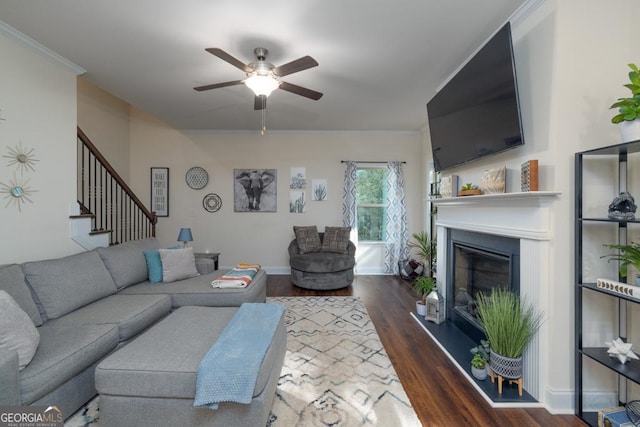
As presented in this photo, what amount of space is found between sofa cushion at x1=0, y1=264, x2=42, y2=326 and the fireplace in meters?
3.47

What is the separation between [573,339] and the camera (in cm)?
175

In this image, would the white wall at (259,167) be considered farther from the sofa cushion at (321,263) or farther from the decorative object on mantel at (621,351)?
the decorative object on mantel at (621,351)

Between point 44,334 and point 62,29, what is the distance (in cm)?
245

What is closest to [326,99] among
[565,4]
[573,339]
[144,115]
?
[565,4]

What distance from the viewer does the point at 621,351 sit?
157 cm

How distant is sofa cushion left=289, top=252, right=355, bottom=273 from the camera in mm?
4246

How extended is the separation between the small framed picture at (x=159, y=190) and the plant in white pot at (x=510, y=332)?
550 centimetres

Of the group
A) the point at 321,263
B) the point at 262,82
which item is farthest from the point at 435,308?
the point at 262,82

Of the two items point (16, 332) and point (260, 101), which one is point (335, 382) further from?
point (260, 101)

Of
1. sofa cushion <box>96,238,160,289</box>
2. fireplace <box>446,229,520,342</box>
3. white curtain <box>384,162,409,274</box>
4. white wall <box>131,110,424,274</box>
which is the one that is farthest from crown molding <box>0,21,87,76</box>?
white curtain <box>384,162,409,274</box>

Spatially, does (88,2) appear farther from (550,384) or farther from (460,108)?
(550,384)

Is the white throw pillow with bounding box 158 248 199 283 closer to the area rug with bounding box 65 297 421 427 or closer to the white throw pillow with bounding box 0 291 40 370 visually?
the area rug with bounding box 65 297 421 427

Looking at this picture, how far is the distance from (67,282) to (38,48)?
2.23 metres

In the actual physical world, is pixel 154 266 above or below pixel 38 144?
below
